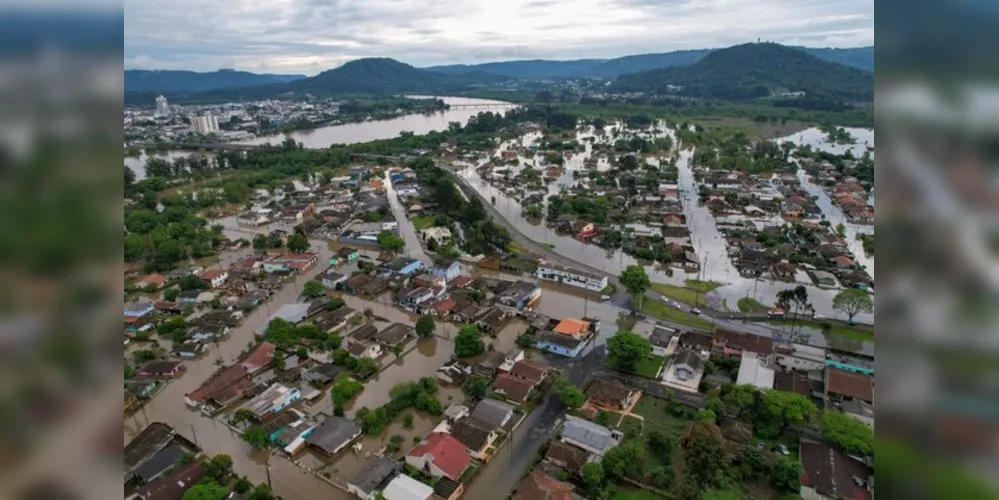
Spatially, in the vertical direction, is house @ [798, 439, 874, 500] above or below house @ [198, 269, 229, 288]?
below

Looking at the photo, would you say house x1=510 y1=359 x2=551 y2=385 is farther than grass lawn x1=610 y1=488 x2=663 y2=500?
Yes

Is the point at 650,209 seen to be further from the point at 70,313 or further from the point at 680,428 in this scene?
the point at 70,313

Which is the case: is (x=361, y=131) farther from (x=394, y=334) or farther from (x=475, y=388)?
(x=475, y=388)

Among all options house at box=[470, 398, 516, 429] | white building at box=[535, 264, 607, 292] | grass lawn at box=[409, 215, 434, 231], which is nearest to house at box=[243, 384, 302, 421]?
house at box=[470, 398, 516, 429]

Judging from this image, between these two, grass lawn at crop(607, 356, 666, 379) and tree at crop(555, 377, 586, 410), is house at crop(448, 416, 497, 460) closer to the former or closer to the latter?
tree at crop(555, 377, 586, 410)

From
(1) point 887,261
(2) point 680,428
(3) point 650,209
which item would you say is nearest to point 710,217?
(3) point 650,209

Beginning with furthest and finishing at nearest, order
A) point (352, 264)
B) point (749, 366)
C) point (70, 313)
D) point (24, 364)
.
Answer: point (352, 264) → point (749, 366) → point (70, 313) → point (24, 364)
